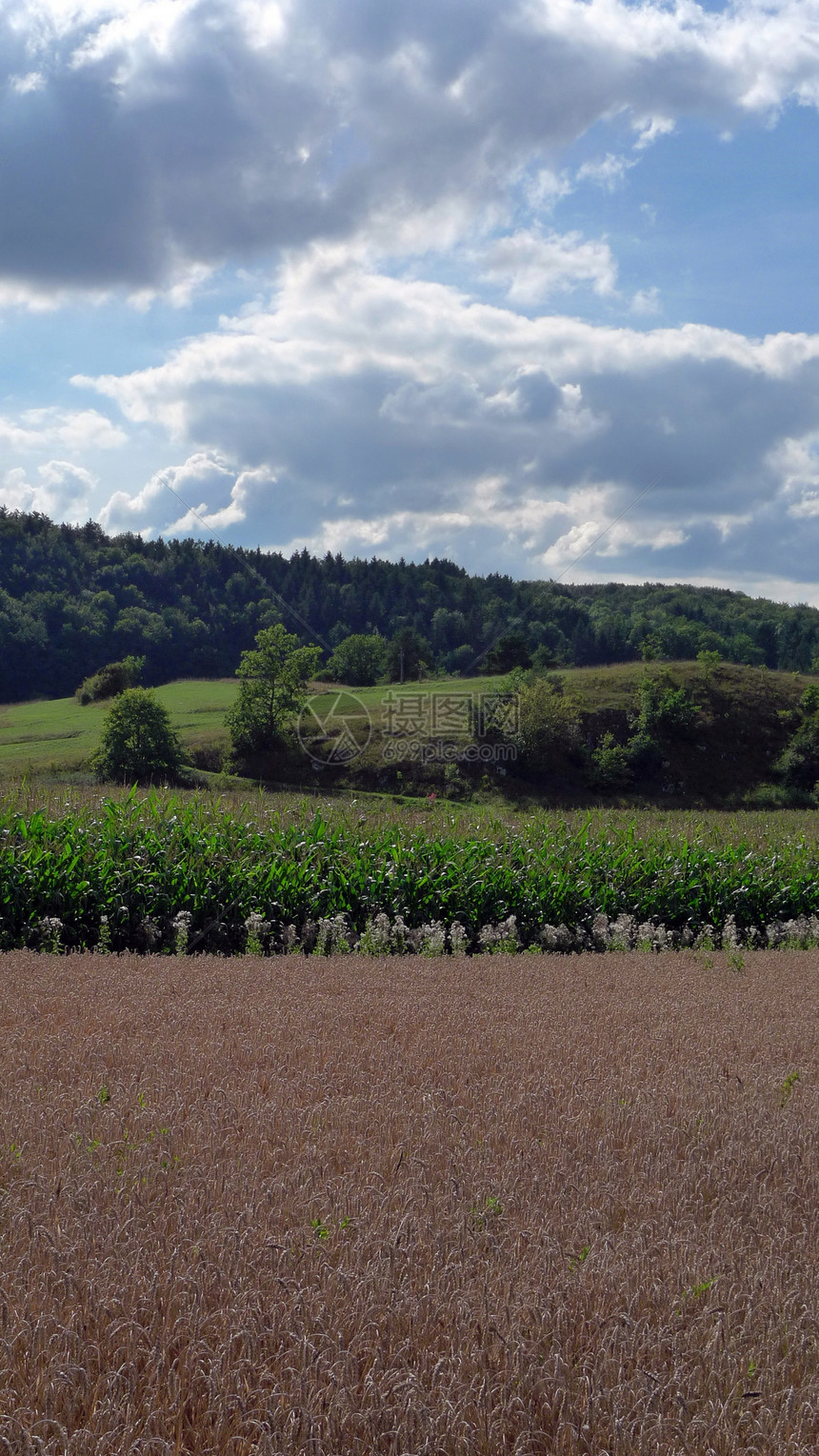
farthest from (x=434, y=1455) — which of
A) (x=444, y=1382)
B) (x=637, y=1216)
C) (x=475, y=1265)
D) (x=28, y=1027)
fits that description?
(x=28, y=1027)

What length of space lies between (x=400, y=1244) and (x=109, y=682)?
71.7 metres

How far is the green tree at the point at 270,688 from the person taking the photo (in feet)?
198

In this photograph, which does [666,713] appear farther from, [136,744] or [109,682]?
[109,682]

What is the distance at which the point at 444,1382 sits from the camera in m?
1.79

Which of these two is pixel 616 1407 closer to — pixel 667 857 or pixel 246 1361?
pixel 246 1361

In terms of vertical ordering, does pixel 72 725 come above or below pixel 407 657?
below

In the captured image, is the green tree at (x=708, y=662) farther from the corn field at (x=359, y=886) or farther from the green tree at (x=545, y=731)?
the corn field at (x=359, y=886)

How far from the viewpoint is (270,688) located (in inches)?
2446

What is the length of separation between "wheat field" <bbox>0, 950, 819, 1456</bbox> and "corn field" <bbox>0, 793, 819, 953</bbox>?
5.04 m

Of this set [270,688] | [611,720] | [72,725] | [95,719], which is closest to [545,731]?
[611,720]

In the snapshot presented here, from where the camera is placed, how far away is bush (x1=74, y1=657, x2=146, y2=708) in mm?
70062

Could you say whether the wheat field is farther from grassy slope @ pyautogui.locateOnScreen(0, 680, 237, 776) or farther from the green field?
grassy slope @ pyautogui.locateOnScreen(0, 680, 237, 776)

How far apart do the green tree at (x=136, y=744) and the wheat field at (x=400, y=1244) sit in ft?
159

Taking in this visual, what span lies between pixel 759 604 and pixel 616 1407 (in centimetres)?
10405
